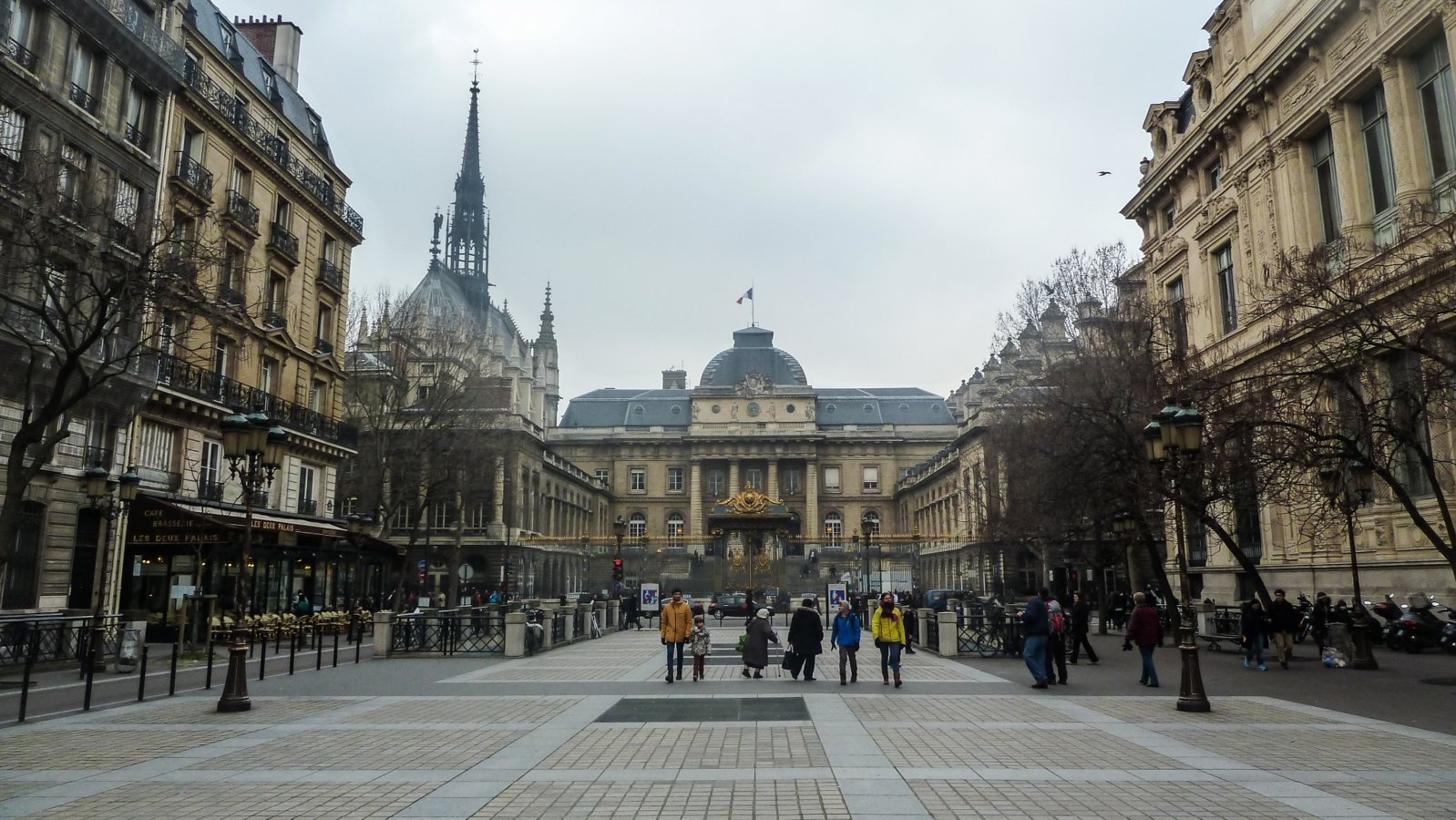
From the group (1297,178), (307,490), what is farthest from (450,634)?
(1297,178)

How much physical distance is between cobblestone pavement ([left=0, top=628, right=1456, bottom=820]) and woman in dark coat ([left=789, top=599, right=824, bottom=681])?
1.71 meters

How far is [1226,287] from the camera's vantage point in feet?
111

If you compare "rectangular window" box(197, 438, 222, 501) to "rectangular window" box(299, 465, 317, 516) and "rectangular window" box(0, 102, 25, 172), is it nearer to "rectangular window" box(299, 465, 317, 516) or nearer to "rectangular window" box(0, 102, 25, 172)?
"rectangular window" box(299, 465, 317, 516)

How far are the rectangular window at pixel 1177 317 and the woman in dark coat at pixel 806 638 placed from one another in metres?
16.9

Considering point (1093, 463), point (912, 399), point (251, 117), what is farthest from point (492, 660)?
point (912, 399)

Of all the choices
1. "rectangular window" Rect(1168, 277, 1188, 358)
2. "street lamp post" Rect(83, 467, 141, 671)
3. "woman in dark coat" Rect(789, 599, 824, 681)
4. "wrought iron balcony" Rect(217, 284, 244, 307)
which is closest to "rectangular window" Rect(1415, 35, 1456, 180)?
"rectangular window" Rect(1168, 277, 1188, 358)

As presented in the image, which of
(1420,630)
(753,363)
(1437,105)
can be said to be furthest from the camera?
(753,363)

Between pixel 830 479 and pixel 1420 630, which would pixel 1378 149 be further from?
pixel 830 479

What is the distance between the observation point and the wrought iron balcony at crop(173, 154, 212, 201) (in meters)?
27.2

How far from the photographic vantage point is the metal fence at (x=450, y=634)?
24328 millimetres

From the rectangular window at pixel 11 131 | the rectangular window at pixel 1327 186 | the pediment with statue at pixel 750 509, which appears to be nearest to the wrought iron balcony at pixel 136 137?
the rectangular window at pixel 11 131

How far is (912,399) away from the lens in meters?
102

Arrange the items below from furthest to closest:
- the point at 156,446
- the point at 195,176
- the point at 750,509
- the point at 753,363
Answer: the point at 753,363 < the point at 750,509 < the point at 195,176 < the point at 156,446

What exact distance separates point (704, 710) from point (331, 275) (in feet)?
95.1
